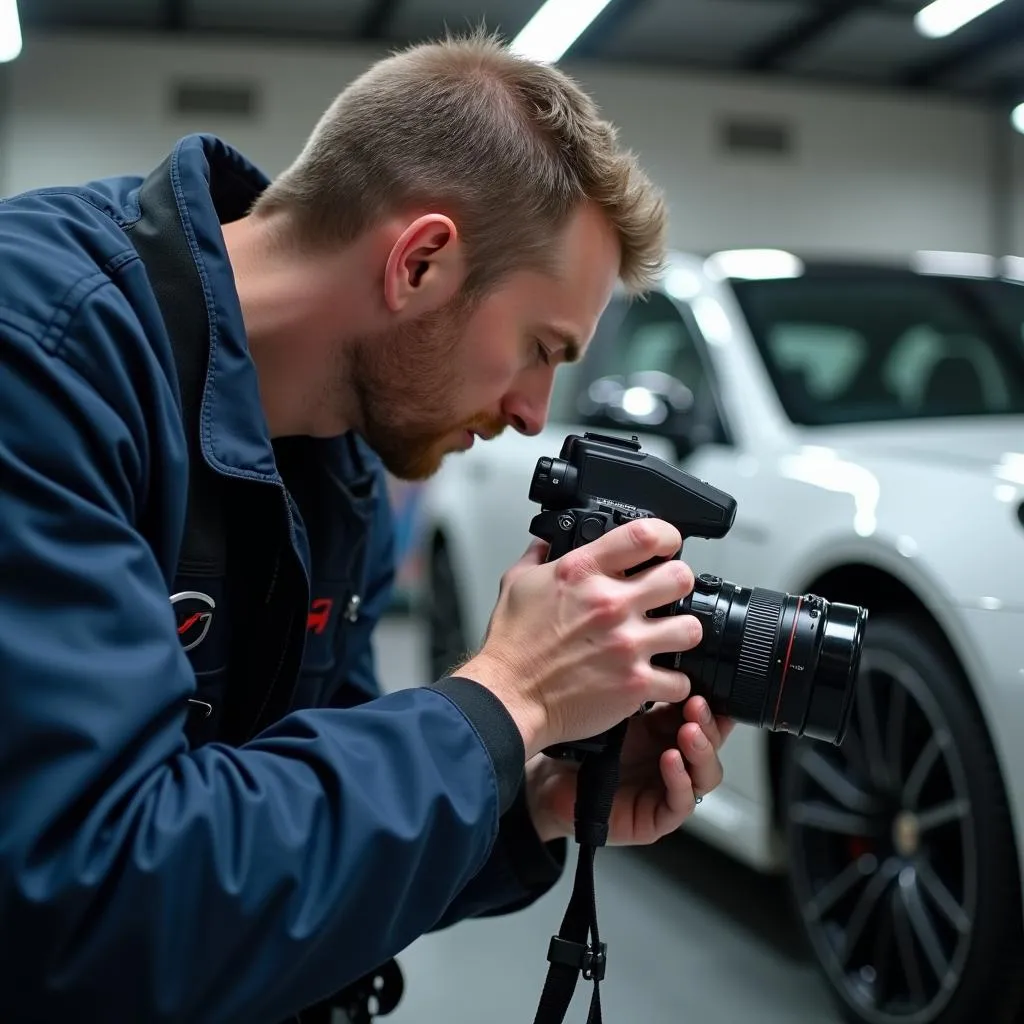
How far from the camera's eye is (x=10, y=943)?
64 cm

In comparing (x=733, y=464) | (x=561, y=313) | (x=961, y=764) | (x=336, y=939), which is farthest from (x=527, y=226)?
(x=733, y=464)

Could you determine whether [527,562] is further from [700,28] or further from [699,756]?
[700,28]

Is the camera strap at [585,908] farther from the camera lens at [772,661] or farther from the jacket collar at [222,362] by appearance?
the jacket collar at [222,362]

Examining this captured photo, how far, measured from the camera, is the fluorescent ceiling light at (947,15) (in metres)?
6.50

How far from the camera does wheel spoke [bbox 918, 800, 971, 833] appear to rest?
1.52 meters

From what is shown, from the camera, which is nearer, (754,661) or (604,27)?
(754,661)

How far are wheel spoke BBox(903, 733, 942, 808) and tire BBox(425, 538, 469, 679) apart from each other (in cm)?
169

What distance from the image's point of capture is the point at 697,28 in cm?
713

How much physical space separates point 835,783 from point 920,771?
17 cm

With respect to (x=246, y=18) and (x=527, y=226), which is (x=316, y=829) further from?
(x=246, y=18)

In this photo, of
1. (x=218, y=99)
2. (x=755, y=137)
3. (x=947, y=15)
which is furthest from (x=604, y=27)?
(x=218, y=99)

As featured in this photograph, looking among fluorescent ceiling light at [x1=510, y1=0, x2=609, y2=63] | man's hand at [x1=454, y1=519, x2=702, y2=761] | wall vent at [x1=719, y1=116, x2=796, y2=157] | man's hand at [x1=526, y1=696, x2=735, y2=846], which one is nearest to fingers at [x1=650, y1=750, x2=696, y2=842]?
man's hand at [x1=526, y1=696, x2=735, y2=846]

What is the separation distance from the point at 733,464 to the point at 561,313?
44.1 inches

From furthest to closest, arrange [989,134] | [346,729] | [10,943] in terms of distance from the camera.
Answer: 1. [989,134]
2. [346,729]
3. [10,943]
